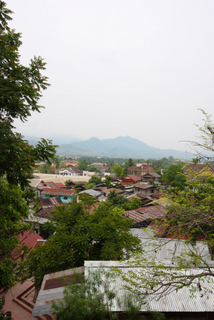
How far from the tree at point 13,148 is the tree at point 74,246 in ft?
5.70

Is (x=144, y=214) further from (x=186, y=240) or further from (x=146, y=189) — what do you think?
(x=146, y=189)

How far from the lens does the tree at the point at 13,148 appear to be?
169 inches

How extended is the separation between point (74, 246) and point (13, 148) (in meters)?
4.39

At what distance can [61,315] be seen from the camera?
4496mm

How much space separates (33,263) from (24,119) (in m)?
5.24

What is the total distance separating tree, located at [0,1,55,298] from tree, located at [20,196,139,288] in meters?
1.74

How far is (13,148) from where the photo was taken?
177 inches

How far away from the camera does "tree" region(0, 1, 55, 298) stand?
4.29 metres

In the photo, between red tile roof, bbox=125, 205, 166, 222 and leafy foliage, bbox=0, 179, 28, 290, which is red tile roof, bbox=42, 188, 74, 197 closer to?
red tile roof, bbox=125, 205, 166, 222

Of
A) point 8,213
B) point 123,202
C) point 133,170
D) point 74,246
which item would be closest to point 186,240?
point 74,246

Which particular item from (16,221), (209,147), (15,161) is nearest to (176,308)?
(209,147)

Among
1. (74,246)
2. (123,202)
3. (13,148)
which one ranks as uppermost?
(13,148)

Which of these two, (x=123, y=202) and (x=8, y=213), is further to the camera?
(x=123, y=202)

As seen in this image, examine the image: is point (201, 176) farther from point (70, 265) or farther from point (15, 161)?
point (70, 265)
